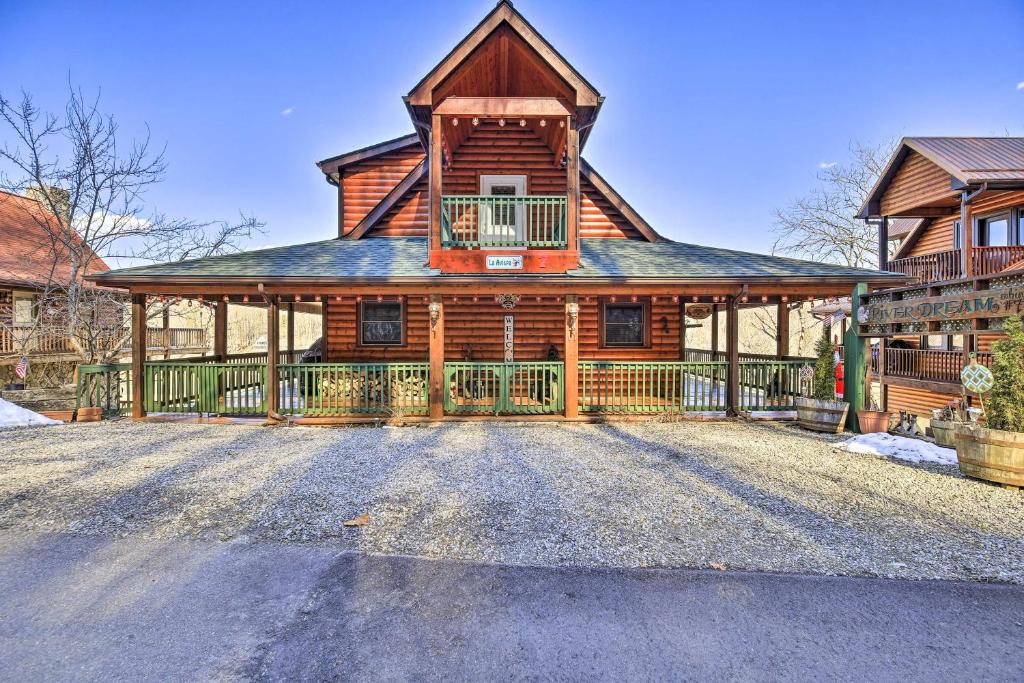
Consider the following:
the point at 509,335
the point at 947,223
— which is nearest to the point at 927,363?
the point at 947,223

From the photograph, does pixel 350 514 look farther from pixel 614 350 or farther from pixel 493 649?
pixel 614 350

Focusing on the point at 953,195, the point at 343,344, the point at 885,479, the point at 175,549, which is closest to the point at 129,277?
the point at 343,344

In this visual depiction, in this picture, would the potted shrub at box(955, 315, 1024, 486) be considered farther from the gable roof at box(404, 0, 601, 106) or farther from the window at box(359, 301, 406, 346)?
the window at box(359, 301, 406, 346)

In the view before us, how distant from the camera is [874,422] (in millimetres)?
8867

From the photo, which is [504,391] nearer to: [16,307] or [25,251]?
[16,307]

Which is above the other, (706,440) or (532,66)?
(532,66)

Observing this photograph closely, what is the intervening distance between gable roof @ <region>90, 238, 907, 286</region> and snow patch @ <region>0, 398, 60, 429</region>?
3185 mm

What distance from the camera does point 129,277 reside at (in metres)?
9.29

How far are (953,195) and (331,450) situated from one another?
59.5 ft

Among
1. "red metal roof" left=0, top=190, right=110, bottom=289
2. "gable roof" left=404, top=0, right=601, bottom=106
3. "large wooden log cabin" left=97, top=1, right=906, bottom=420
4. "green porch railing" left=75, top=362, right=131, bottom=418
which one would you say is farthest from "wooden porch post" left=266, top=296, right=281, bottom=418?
"red metal roof" left=0, top=190, right=110, bottom=289

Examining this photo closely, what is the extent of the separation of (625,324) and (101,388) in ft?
40.7

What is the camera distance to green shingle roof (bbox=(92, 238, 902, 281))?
9656 millimetres

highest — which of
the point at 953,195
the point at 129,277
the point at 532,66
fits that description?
the point at 532,66

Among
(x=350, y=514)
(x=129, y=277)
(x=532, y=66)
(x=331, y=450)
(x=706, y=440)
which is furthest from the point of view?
(x=532, y=66)
